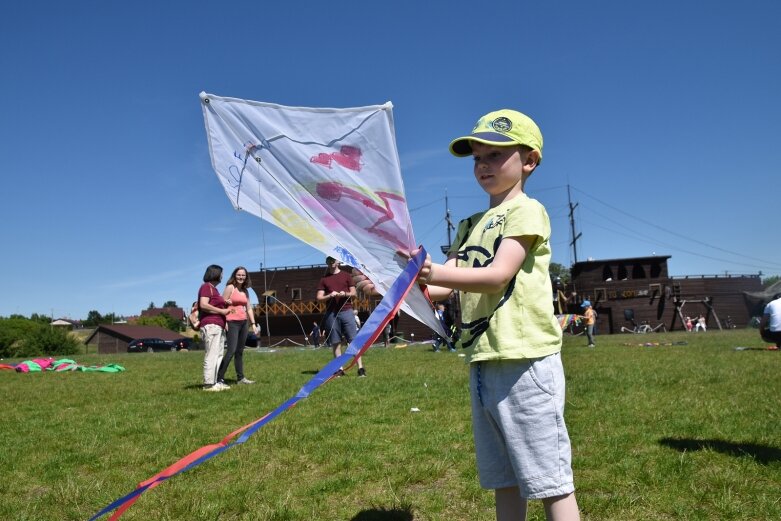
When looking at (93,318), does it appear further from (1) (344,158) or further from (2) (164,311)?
(1) (344,158)

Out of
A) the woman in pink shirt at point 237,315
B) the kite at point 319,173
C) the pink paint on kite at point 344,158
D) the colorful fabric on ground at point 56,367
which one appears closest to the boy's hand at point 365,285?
the kite at point 319,173

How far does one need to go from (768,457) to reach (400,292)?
3.84 meters

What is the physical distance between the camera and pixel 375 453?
17.0 feet

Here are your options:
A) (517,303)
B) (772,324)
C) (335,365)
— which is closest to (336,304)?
(772,324)

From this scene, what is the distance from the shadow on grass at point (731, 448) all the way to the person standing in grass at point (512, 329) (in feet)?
9.49

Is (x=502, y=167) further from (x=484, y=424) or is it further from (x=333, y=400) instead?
(x=333, y=400)

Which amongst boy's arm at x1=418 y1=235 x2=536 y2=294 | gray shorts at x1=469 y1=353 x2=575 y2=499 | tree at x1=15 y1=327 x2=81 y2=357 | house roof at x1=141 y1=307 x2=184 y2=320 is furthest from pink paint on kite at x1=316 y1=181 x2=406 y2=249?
house roof at x1=141 y1=307 x2=184 y2=320

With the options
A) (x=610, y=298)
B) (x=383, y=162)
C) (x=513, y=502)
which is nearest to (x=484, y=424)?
(x=513, y=502)

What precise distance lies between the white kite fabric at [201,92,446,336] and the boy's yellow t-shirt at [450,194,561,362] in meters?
0.55

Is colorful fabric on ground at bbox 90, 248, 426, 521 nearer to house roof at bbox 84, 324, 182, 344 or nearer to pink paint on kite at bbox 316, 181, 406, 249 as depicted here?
pink paint on kite at bbox 316, 181, 406, 249

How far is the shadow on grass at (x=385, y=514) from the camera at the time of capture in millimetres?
3709

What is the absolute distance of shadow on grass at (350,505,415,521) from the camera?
3709mm

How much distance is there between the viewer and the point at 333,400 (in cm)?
807

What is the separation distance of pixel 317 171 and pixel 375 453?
9.39 ft
